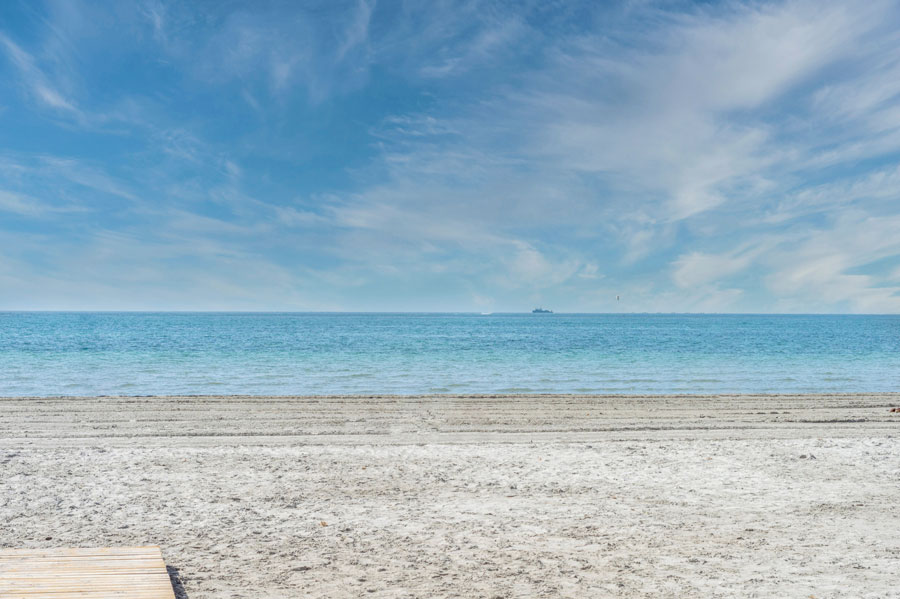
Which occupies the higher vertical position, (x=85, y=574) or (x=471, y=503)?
(x=471, y=503)

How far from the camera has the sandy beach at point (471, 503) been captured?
219 inches

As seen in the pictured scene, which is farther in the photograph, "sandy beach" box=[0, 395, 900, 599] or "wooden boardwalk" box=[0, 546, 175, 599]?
"sandy beach" box=[0, 395, 900, 599]

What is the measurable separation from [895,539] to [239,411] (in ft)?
41.0

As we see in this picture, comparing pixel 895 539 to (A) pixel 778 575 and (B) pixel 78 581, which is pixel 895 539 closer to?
(A) pixel 778 575

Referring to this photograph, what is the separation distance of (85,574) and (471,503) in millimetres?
4149

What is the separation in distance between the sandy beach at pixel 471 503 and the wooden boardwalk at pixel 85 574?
1.55 feet

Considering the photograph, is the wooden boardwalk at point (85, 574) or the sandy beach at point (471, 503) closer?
the wooden boardwalk at point (85, 574)

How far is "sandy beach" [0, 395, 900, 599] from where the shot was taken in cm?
557

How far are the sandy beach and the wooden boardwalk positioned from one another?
18.6 inches

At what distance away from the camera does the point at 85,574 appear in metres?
4.75

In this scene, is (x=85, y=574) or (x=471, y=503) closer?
(x=85, y=574)

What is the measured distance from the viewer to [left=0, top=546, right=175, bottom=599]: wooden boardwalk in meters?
4.44

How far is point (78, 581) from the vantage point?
462 centimetres

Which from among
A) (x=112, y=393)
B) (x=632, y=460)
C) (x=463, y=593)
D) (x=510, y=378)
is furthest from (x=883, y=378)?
(x=112, y=393)
